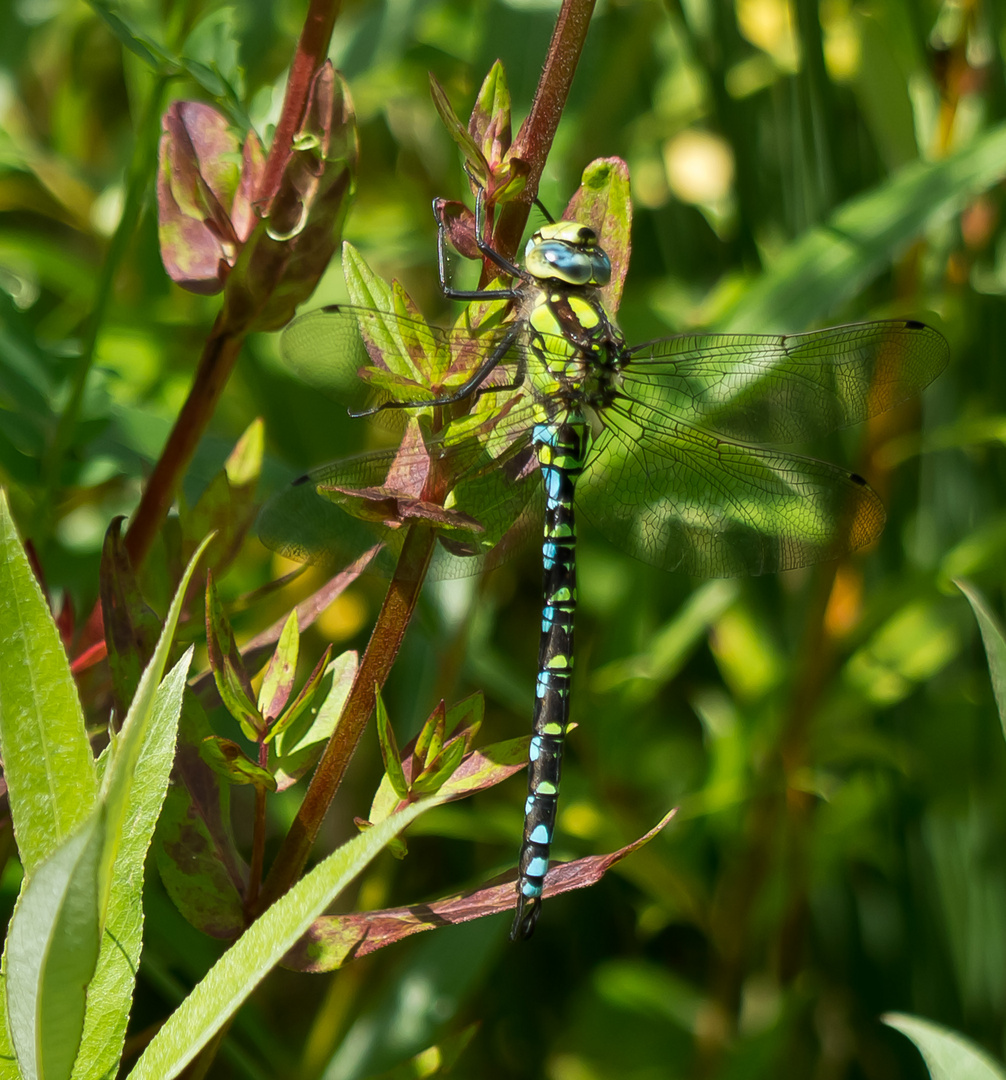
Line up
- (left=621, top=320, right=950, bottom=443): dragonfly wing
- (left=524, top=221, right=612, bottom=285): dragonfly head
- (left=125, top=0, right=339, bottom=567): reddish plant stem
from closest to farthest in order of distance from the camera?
(left=125, top=0, right=339, bottom=567): reddish plant stem < (left=524, top=221, right=612, bottom=285): dragonfly head < (left=621, top=320, right=950, bottom=443): dragonfly wing

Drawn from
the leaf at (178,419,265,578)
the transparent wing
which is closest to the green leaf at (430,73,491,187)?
the transparent wing

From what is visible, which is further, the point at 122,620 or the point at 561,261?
the point at 561,261

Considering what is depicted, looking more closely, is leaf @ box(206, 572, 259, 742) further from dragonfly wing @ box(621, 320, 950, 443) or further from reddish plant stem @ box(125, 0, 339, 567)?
dragonfly wing @ box(621, 320, 950, 443)

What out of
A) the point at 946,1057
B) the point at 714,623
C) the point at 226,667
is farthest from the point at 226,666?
the point at 714,623

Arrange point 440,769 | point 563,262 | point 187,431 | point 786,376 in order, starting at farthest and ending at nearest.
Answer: point 786,376 < point 563,262 < point 187,431 < point 440,769

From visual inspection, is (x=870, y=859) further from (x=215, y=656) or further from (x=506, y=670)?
(x=215, y=656)

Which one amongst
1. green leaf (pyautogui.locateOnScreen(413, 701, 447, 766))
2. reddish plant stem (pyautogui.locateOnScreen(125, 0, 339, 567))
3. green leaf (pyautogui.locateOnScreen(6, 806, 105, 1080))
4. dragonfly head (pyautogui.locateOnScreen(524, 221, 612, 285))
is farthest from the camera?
dragonfly head (pyautogui.locateOnScreen(524, 221, 612, 285))

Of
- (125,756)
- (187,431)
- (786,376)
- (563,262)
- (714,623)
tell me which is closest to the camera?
(125,756)

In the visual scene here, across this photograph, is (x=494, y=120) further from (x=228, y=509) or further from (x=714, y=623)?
(x=714, y=623)
